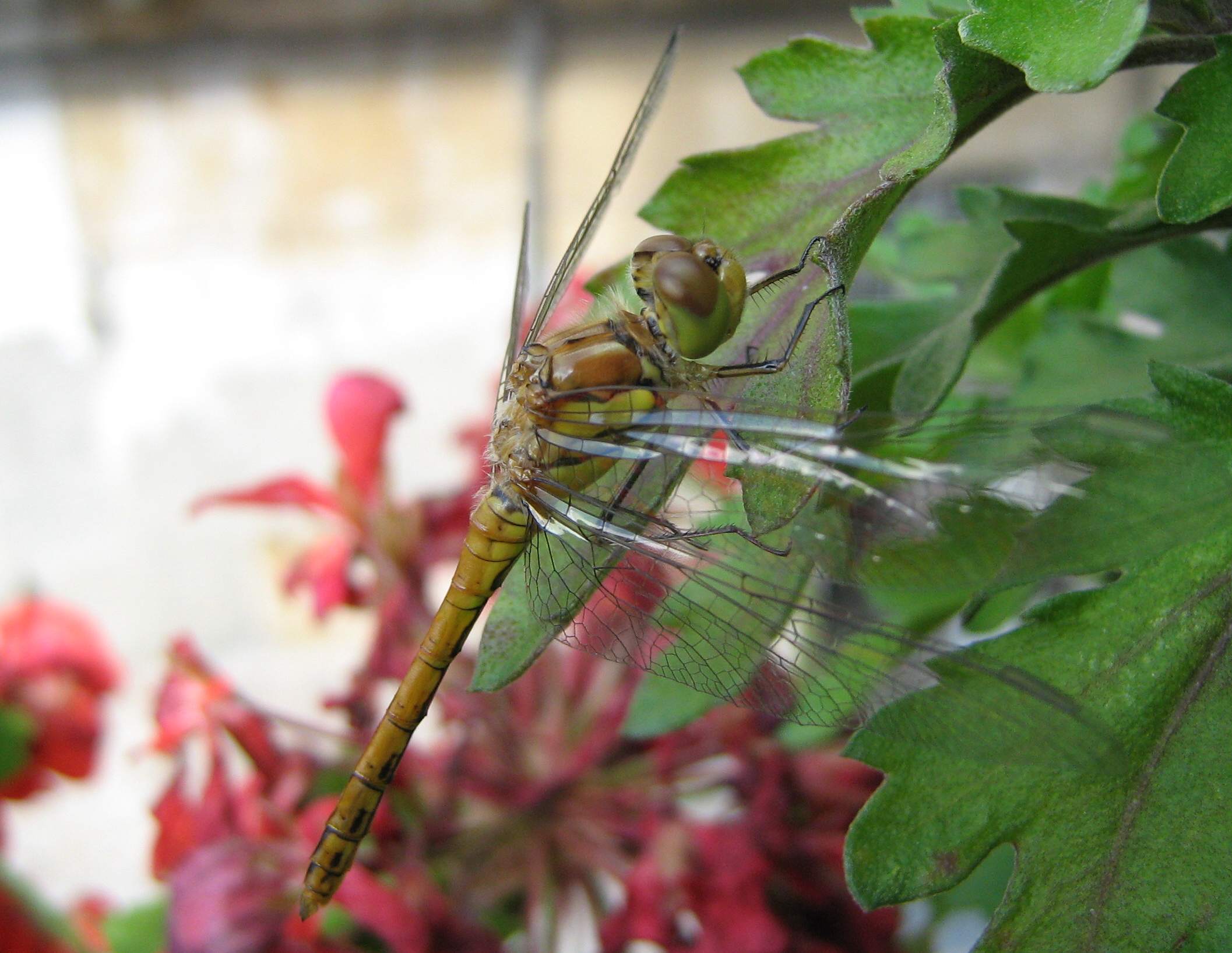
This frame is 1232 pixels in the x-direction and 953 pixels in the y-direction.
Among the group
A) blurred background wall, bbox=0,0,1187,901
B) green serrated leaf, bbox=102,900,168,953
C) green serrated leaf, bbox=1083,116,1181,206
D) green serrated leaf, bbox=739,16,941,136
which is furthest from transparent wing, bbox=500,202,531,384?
blurred background wall, bbox=0,0,1187,901

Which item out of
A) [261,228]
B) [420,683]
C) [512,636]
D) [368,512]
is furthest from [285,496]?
[261,228]

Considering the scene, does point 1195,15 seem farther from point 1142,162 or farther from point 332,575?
point 332,575

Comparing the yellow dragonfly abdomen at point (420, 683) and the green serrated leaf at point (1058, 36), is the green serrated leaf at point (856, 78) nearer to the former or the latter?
the green serrated leaf at point (1058, 36)

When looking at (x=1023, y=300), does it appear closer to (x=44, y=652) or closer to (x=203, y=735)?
(x=203, y=735)

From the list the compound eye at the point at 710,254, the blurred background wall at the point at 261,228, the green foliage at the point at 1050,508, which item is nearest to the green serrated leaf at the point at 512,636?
the green foliage at the point at 1050,508

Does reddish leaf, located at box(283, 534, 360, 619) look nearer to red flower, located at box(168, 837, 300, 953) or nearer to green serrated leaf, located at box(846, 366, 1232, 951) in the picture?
red flower, located at box(168, 837, 300, 953)
